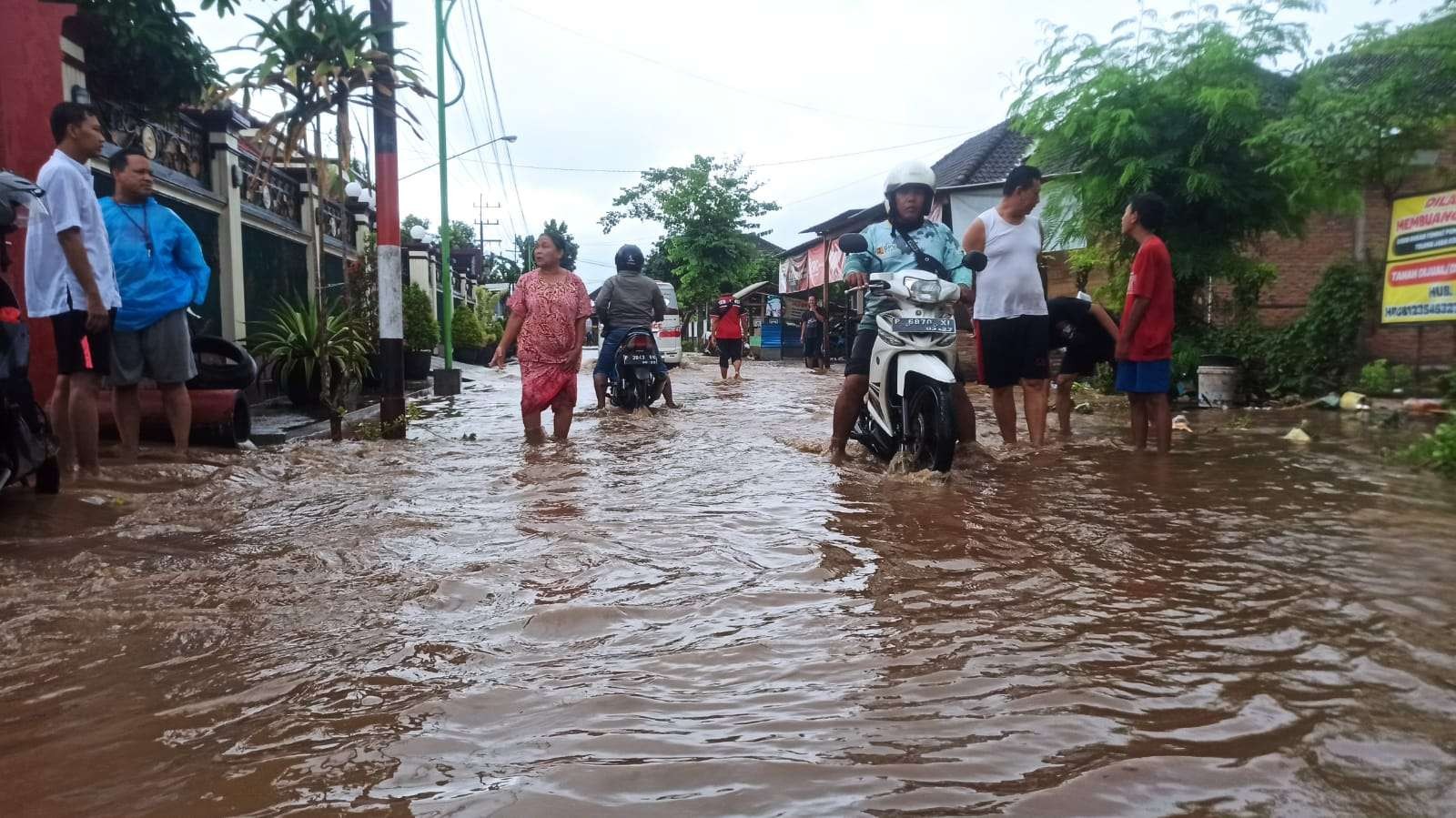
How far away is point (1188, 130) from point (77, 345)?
9.28m

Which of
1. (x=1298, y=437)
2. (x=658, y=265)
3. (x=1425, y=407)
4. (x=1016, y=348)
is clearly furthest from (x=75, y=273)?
(x=658, y=265)

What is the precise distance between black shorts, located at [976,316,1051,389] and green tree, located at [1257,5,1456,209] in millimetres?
4187

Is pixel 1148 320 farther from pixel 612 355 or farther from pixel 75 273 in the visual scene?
pixel 75 273

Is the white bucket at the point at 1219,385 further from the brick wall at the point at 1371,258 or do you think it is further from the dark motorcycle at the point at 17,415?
the dark motorcycle at the point at 17,415

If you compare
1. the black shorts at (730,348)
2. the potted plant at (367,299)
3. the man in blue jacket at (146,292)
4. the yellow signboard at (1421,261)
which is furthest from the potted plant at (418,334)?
the yellow signboard at (1421,261)

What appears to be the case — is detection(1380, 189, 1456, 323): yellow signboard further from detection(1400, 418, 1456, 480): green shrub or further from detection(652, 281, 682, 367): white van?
detection(652, 281, 682, 367): white van

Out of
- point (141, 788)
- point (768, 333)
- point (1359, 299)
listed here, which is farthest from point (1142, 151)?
point (768, 333)

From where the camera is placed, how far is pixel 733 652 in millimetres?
2396

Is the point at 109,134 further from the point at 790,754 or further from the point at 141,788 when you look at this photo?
the point at 790,754

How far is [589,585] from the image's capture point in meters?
2.98

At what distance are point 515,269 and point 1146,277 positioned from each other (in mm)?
68334

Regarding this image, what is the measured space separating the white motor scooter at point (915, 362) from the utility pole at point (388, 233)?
3.71 metres

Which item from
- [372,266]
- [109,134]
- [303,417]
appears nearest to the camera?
[109,134]

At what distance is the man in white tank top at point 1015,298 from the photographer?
5863 millimetres
